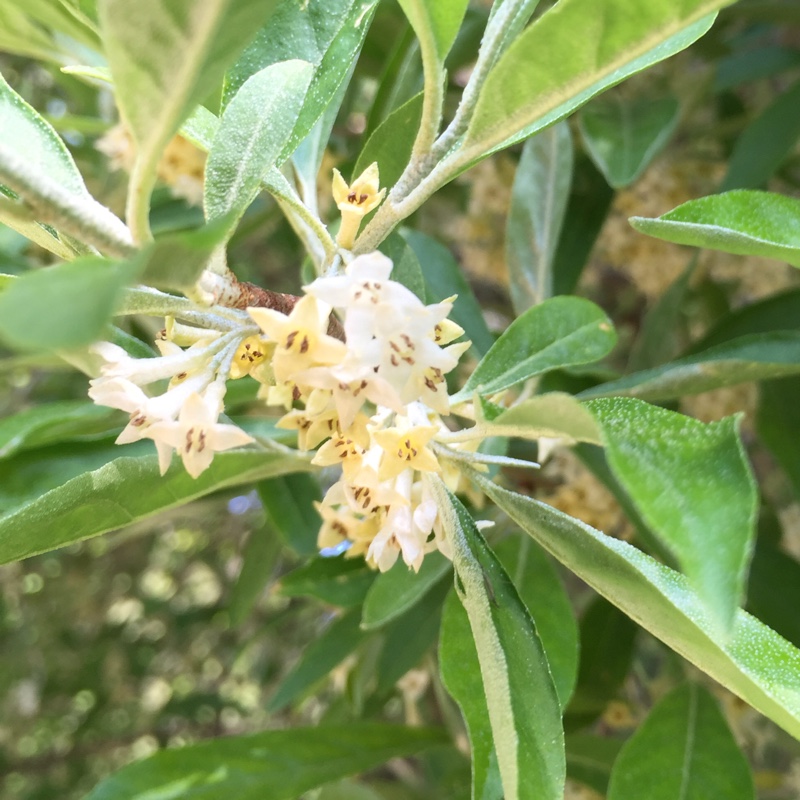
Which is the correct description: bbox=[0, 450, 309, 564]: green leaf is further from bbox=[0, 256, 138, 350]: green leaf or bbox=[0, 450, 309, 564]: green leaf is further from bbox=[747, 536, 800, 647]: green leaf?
bbox=[747, 536, 800, 647]: green leaf

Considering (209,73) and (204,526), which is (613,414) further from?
(204,526)

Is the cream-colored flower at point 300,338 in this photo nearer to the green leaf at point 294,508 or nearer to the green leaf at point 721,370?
the green leaf at point 721,370

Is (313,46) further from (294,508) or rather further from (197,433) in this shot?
(294,508)

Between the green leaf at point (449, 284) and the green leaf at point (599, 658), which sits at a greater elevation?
the green leaf at point (449, 284)

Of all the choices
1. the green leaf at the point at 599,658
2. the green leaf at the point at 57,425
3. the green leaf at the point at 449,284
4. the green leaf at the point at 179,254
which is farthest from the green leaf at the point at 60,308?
the green leaf at the point at 599,658

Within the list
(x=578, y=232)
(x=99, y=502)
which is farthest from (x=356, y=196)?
(x=578, y=232)
